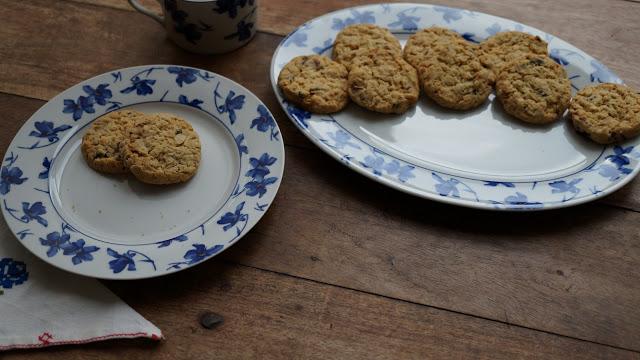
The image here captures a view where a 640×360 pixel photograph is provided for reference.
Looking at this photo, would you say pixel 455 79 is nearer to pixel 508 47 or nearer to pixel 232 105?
pixel 508 47

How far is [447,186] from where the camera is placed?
1038mm

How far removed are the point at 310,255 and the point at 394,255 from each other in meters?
0.15

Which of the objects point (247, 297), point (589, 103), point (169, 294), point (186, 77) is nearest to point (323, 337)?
point (247, 297)

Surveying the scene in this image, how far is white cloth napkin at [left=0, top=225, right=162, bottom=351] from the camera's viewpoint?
2.88 ft

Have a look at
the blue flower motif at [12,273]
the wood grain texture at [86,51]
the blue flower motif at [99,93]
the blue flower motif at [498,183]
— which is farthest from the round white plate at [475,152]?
the blue flower motif at [12,273]

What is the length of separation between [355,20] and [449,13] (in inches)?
8.6

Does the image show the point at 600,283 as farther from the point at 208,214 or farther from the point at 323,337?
the point at 208,214

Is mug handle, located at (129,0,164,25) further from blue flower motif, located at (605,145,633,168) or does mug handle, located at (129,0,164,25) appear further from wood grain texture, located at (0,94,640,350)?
blue flower motif, located at (605,145,633,168)

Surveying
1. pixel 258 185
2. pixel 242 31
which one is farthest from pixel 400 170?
pixel 242 31

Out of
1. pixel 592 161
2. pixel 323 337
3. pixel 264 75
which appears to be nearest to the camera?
pixel 323 337

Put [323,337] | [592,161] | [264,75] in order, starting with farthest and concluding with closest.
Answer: [264,75]
[592,161]
[323,337]

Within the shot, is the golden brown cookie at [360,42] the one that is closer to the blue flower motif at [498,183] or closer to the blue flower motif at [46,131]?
the blue flower motif at [498,183]

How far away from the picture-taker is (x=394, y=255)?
992mm

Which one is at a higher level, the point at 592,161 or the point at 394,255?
the point at 592,161
